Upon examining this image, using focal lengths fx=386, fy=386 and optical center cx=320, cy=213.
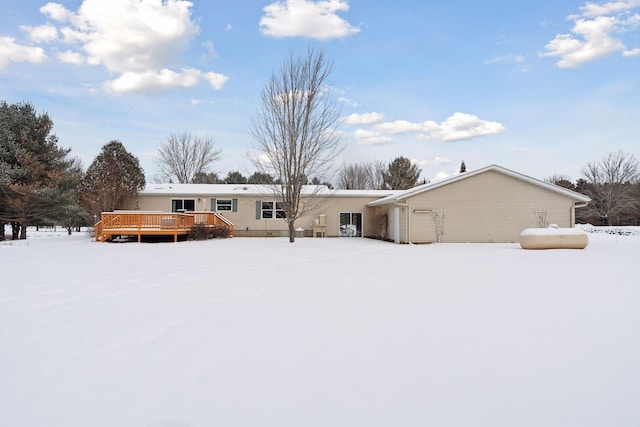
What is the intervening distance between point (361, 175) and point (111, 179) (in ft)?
81.9

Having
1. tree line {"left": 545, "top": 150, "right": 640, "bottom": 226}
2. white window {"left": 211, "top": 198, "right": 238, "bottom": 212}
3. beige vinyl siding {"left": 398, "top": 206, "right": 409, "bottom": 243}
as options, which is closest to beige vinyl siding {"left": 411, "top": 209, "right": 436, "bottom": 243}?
beige vinyl siding {"left": 398, "top": 206, "right": 409, "bottom": 243}

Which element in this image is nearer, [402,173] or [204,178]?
[204,178]

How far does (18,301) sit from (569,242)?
49.1 feet

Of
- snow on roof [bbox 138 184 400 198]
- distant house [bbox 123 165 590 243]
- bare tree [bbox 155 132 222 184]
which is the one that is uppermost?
bare tree [bbox 155 132 222 184]

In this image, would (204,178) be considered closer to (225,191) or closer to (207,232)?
(225,191)

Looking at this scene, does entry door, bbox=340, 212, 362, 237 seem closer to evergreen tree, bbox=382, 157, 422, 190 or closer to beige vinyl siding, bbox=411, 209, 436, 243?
beige vinyl siding, bbox=411, 209, 436, 243

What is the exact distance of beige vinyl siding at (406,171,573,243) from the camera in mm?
17109

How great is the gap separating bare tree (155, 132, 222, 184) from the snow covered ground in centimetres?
2877

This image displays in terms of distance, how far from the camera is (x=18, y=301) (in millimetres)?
5148

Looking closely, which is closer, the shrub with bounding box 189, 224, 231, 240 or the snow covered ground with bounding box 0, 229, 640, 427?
the snow covered ground with bounding box 0, 229, 640, 427

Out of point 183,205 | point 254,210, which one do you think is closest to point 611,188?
point 254,210

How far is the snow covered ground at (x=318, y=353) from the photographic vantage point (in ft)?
7.84

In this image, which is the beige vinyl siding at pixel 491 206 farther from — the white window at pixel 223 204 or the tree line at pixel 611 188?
the tree line at pixel 611 188

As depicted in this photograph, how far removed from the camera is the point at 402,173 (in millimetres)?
34625
